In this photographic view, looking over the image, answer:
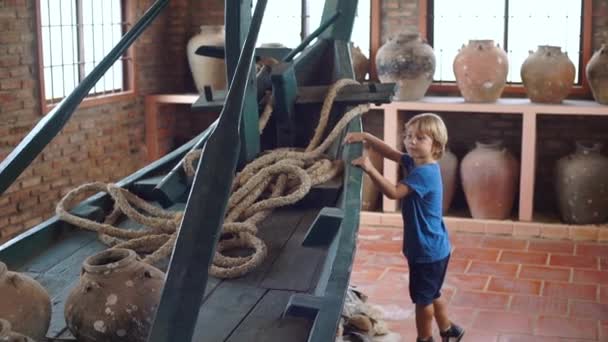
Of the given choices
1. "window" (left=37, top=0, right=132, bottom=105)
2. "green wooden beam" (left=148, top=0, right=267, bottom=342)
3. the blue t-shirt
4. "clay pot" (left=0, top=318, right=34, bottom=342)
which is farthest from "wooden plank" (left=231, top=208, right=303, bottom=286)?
"window" (left=37, top=0, right=132, bottom=105)

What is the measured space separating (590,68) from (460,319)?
2.53 meters

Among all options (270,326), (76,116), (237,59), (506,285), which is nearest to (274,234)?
(237,59)

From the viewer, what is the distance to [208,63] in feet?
22.1

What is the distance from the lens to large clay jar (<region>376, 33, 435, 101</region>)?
6.17 meters

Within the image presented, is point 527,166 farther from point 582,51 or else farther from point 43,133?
point 43,133

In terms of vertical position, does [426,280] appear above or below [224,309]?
below

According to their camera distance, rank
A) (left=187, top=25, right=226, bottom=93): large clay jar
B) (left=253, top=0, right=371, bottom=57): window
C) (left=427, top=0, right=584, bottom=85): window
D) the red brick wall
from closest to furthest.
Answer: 1. the red brick wall
2. (left=427, top=0, right=584, bottom=85): window
3. (left=187, top=25, right=226, bottom=93): large clay jar
4. (left=253, top=0, right=371, bottom=57): window

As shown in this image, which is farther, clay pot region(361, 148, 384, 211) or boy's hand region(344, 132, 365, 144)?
clay pot region(361, 148, 384, 211)

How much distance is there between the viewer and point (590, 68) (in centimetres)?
594

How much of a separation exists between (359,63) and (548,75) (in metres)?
1.41

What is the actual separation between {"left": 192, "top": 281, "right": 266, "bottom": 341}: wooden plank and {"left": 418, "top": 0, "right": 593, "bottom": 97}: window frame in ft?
15.6

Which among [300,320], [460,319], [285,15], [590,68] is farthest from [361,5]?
[300,320]

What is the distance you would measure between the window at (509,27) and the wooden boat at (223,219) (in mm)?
3348

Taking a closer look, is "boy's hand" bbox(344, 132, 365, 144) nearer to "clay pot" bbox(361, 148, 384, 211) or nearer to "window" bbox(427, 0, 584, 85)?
"clay pot" bbox(361, 148, 384, 211)
